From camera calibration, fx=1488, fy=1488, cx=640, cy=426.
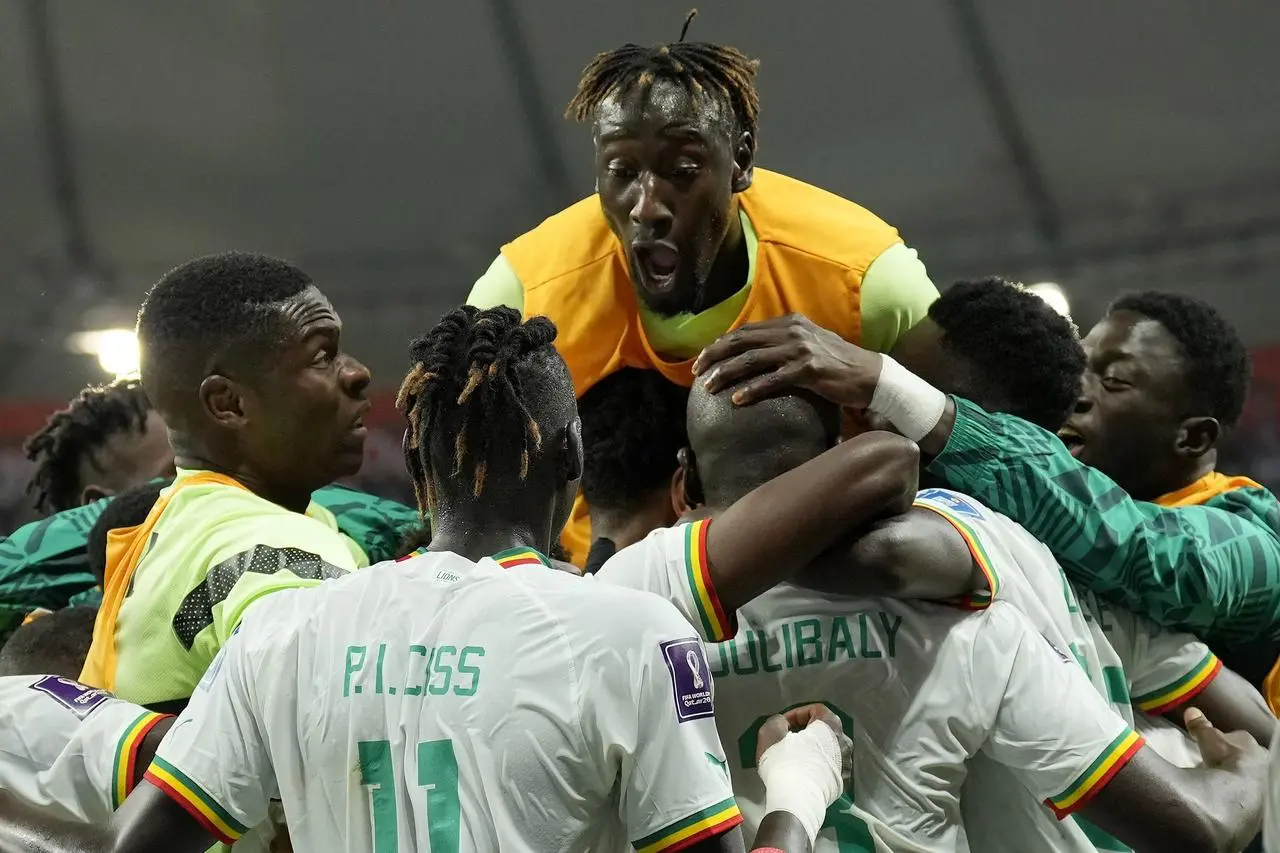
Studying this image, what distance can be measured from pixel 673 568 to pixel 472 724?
0.39 meters

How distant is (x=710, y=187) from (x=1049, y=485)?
0.79 m

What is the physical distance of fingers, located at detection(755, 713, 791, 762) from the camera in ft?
6.23

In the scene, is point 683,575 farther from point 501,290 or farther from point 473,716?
point 501,290

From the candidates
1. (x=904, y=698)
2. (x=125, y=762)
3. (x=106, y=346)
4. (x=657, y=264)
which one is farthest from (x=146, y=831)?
(x=106, y=346)

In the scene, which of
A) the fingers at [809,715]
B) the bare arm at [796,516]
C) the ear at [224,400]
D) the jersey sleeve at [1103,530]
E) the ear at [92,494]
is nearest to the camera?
the bare arm at [796,516]

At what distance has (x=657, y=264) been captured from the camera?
8.69 ft

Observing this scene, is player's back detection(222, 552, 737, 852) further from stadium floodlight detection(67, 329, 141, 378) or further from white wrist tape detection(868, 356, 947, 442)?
stadium floodlight detection(67, 329, 141, 378)

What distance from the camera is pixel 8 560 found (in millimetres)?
3094

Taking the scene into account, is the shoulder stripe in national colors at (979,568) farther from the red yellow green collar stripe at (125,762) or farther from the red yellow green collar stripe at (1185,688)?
the red yellow green collar stripe at (125,762)

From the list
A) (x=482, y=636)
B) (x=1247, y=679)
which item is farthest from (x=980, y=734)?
(x=1247, y=679)

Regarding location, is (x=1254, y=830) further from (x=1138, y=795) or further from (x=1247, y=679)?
(x=1247, y=679)

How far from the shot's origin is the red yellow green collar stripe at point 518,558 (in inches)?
65.4

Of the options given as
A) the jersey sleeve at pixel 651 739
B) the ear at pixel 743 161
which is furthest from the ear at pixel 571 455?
the ear at pixel 743 161

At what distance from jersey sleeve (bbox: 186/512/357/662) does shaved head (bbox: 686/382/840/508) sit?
1.76 feet
